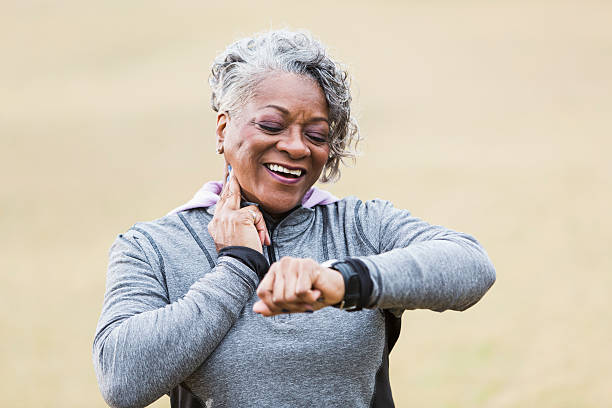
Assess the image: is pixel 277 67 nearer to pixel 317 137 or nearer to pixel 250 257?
pixel 317 137

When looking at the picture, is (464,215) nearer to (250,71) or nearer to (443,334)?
(443,334)

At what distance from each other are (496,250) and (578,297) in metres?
0.97

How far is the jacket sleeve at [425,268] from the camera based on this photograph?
1.50 meters

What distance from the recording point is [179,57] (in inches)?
569

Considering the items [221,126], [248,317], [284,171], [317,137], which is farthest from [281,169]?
[248,317]

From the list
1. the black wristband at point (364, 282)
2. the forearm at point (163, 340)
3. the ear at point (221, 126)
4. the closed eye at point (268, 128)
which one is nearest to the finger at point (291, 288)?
the black wristband at point (364, 282)

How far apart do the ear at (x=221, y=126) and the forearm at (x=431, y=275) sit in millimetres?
602

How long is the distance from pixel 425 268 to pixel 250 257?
389mm

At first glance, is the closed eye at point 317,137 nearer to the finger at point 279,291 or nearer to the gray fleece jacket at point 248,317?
the gray fleece jacket at point 248,317

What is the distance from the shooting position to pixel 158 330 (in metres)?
1.55

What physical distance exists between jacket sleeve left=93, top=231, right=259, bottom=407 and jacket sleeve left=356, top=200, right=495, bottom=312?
0.32 metres

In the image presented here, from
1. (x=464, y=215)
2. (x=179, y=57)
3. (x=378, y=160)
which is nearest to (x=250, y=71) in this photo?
(x=464, y=215)

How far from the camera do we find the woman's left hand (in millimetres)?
1420

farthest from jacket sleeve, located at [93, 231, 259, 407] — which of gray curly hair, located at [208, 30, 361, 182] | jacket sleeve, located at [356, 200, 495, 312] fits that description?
gray curly hair, located at [208, 30, 361, 182]
